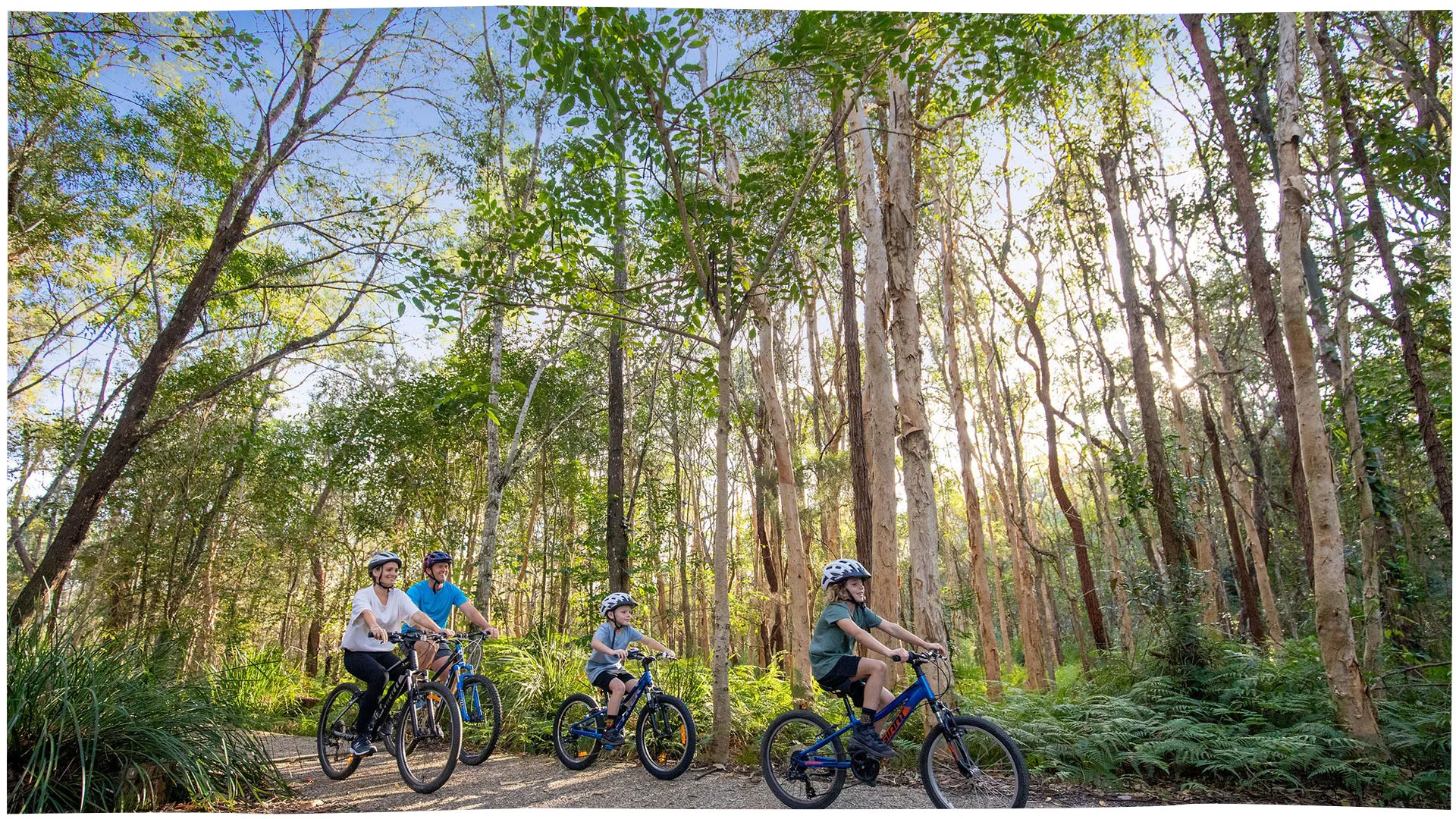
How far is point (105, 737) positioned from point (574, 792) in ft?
6.93

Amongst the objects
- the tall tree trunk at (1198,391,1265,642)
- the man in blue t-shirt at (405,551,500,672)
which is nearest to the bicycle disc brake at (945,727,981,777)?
the man in blue t-shirt at (405,551,500,672)

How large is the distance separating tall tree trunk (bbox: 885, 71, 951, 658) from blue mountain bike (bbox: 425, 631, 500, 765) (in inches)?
110

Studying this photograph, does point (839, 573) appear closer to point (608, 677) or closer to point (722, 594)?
point (722, 594)

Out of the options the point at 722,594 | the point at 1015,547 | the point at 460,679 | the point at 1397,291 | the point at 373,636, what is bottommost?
the point at 460,679

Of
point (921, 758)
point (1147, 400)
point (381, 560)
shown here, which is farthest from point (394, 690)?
point (1147, 400)

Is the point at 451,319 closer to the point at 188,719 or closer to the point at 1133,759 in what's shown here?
the point at 188,719

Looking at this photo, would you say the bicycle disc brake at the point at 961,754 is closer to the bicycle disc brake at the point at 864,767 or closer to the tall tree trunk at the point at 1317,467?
the bicycle disc brake at the point at 864,767

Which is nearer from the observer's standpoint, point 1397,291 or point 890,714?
point 890,714

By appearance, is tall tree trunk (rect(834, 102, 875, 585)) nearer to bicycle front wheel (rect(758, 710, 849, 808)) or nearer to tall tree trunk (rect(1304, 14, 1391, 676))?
bicycle front wheel (rect(758, 710, 849, 808))

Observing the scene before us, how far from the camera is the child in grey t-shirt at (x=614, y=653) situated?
436cm

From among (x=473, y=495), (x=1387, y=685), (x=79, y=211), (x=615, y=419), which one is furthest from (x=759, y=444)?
(x=79, y=211)

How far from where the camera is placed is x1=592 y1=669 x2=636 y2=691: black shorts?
14.6ft

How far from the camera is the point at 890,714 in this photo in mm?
3146

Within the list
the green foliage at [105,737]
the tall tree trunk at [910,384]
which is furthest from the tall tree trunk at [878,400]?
the green foliage at [105,737]
